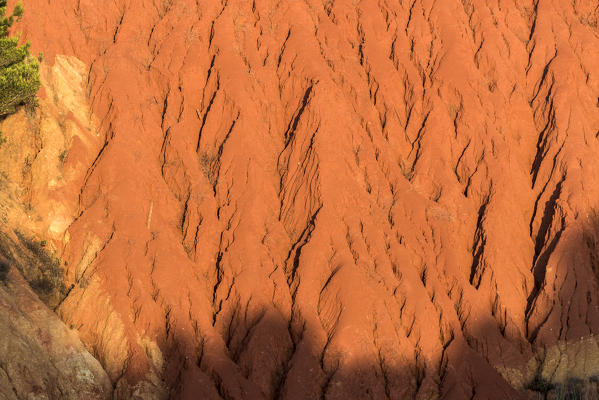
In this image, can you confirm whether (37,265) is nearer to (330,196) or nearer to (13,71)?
(13,71)

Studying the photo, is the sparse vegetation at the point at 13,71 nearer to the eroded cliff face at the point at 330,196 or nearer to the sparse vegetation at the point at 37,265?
the eroded cliff face at the point at 330,196

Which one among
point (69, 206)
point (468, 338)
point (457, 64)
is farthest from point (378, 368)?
point (457, 64)

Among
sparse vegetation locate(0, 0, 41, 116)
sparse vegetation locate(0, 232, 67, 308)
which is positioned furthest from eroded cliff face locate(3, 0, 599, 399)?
sparse vegetation locate(0, 0, 41, 116)

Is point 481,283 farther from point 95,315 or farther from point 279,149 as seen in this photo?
point 95,315

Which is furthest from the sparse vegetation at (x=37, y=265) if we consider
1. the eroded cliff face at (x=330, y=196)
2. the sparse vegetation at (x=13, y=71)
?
the sparse vegetation at (x=13, y=71)

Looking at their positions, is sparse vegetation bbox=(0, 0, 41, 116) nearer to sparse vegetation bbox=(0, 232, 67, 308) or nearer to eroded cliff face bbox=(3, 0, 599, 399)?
eroded cliff face bbox=(3, 0, 599, 399)
